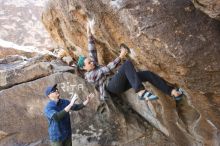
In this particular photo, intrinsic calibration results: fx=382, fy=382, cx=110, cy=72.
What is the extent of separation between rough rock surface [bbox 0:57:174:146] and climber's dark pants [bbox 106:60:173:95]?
290 centimetres

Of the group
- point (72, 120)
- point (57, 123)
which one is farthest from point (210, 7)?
point (72, 120)

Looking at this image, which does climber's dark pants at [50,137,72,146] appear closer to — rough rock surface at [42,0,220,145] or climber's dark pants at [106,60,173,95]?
climber's dark pants at [106,60,173,95]

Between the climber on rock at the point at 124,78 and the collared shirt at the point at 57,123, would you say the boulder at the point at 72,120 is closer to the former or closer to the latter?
the climber on rock at the point at 124,78

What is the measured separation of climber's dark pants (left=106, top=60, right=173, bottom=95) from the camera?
716cm

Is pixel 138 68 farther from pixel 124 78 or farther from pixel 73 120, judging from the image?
pixel 73 120

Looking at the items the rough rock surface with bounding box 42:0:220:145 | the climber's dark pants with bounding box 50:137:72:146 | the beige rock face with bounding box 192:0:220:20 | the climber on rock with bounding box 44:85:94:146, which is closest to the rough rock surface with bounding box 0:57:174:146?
the rough rock surface with bounding box 42:0:220:145

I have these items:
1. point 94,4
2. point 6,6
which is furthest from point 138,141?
point 6,6

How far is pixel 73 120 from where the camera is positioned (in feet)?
34.8

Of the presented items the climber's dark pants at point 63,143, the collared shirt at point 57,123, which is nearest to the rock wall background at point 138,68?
the collared shirt at point 57,123

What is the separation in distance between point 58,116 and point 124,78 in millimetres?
1493

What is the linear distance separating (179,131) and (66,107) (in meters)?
3.66

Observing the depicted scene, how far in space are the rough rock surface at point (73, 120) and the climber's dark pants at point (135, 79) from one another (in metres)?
2.90

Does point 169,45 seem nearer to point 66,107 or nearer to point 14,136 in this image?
point 66,107

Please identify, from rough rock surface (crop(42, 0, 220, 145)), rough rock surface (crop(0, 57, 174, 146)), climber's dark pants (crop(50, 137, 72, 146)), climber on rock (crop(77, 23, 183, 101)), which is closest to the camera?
rough rock surface (crop(42, 0, 220, 145))
